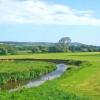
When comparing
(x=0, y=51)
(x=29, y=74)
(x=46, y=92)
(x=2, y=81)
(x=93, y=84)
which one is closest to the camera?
(x=46, y=92)

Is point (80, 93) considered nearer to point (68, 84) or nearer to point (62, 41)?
point (68, 84)

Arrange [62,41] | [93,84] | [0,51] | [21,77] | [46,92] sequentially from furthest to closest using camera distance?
[62,41]
[0,51]
[21,77]
[93,84]
[46,92]

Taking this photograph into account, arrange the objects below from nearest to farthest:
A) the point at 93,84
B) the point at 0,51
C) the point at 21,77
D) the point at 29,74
Result: the point at 93,84, the point at 21,77, the point at 29,74, the point at 0,51

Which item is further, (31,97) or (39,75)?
(39,75)

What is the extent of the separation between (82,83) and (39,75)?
19.0 m

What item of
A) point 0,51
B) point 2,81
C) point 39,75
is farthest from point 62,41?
point 2,81

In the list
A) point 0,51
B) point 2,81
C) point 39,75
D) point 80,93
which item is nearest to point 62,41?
point 0,51

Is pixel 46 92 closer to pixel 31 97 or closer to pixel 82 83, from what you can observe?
pixel 31 97

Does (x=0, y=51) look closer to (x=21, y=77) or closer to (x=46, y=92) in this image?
(x=21, y=77)

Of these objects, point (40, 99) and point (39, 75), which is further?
point (39, 75)

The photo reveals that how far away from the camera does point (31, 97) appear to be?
27.4 meters

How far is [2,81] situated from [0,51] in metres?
88.9

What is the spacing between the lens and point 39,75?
5569 centimetres

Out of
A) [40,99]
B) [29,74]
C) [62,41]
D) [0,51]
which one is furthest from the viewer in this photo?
[62,41]
